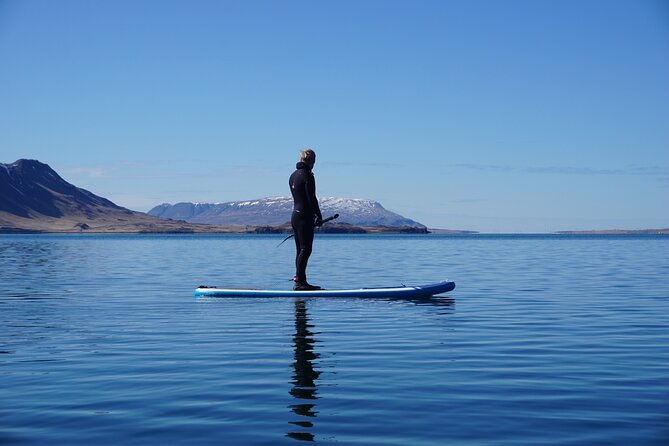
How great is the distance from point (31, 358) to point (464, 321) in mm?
9599

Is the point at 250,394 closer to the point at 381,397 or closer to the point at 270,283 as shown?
the point at 381,397

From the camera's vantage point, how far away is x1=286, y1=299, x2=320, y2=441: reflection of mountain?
8.48 m

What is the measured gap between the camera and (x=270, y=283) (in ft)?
105

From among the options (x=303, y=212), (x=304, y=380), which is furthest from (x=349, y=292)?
(x=304, y=380)

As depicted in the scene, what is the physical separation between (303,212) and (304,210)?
7 centimetres

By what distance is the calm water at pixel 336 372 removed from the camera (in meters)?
8.26

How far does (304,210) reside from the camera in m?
22.5

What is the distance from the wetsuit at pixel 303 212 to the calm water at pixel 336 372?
1495 mm

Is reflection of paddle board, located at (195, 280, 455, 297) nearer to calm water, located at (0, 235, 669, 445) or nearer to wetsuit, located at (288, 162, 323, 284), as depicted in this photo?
calm water, located at (0, 235, 669, 445)

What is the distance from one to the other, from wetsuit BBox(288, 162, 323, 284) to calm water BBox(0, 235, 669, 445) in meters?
1.50

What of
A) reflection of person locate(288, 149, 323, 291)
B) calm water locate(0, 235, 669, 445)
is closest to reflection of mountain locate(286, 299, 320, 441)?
calm water locate(0, 235, 669, 445)

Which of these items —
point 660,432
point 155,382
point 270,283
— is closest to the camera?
point 660,432

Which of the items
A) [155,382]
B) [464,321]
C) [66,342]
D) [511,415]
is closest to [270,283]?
[464,321]

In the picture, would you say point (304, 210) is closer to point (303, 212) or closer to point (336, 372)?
point (303, 212)
